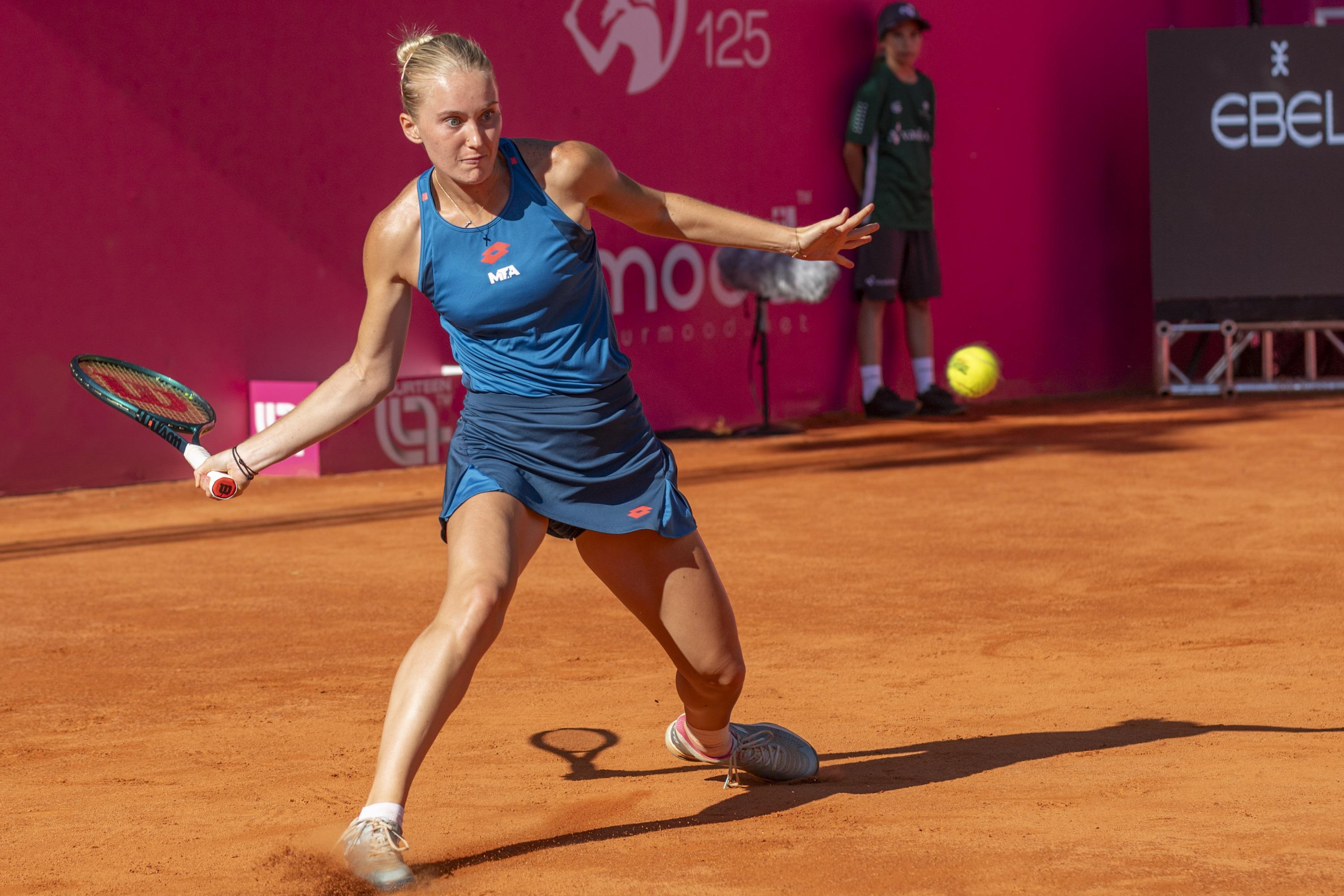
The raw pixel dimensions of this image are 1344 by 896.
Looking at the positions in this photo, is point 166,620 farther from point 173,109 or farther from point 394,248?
point 173,109

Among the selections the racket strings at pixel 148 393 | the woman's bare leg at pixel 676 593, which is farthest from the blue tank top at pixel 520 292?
the racket strings at pixel 148 393

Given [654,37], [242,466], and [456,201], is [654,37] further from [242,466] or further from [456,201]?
[242,466]

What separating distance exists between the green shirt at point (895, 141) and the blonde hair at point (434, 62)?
9.03 m

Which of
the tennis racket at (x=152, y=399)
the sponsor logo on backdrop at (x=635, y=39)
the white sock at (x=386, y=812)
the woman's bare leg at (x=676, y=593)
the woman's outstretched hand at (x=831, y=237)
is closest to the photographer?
the white sock at (x=386, y=812)

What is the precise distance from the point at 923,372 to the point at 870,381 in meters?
0.44

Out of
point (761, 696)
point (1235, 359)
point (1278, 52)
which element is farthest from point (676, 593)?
point (1235, 359)

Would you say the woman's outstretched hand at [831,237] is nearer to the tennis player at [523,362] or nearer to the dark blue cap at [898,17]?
the tennis player at [523,362]

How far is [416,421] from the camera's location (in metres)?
9.88

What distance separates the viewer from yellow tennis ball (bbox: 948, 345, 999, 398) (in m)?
10.5

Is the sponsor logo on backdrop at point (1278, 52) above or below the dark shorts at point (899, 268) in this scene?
above

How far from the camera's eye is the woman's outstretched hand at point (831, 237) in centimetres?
354

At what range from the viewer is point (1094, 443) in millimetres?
10234

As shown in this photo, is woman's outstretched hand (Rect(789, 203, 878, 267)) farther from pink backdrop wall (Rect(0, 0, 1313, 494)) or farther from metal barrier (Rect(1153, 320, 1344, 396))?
metal barrier (Rect(1153, 320, 1344, 396))

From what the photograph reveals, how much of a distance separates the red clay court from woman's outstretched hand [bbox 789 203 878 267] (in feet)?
4.02
